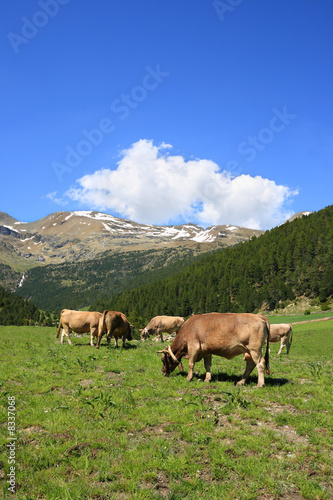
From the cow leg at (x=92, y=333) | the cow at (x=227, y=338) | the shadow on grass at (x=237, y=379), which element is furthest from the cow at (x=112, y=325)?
the cow at (x=227, y=338)

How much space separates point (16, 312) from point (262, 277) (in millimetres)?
149294

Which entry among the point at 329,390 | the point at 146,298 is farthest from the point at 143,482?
the point at 146,298

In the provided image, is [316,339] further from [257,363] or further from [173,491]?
[173,491]

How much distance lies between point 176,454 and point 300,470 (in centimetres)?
308

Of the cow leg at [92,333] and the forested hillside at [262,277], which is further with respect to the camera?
the forested hillside at [262,277]

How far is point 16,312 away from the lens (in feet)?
582

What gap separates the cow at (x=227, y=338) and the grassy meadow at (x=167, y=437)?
1.09 m

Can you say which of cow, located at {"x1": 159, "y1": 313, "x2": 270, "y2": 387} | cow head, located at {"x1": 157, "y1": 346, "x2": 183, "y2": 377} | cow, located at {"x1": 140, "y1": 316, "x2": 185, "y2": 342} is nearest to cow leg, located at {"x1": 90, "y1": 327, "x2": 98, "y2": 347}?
cow head, located at {"x1": 157, "y1": 346, "x2": 183, "y2": 377}

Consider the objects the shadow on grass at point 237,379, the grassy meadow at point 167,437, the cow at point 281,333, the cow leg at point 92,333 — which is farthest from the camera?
the cow at point 281,333

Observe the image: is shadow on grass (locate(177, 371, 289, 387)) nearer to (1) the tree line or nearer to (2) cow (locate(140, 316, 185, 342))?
(2) cow (locate(140, 316, 185, 342))

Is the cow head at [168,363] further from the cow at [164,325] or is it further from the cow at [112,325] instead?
the cow at [164,325]

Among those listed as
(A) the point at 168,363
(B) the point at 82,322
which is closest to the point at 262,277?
(B) the point at 82,322

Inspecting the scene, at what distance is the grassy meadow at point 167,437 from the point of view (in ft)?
21.3

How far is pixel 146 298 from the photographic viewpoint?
646ft
